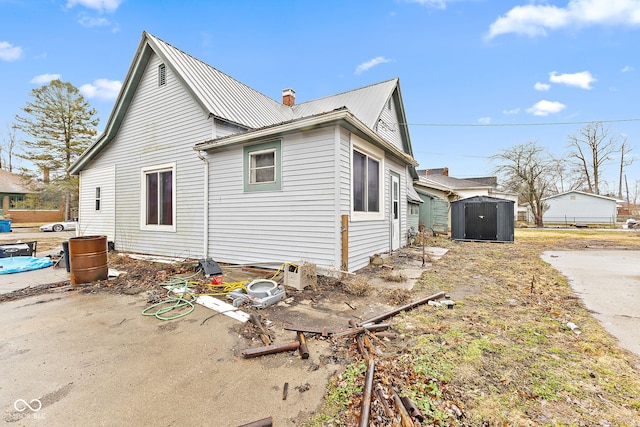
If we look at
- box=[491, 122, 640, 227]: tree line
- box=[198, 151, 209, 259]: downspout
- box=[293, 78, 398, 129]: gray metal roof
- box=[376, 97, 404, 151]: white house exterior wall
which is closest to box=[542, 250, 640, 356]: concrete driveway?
box=[293, 78, 398, 129]: gray metal roof

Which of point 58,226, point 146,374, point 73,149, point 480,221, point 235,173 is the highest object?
point 73,149

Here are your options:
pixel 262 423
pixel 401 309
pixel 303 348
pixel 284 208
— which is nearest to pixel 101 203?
pixel 284 208

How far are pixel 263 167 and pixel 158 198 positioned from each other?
436 centimetres

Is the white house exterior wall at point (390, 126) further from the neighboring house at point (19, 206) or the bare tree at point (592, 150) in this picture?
the bare tree at point (592, 150)

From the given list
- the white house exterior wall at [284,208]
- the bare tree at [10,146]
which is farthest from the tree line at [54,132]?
the white house exterior wall at [284,208]

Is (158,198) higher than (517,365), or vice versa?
(158,198)

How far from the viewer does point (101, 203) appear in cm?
983

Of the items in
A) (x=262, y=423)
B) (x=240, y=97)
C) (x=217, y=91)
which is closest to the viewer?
(x=262, y=423)

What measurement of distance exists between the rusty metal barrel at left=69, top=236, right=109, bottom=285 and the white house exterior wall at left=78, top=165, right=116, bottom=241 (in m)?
4.66

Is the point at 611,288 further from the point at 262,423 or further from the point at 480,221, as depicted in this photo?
the point at 480,221

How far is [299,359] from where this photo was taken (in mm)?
2602

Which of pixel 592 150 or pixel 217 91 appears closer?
pixel 217 91

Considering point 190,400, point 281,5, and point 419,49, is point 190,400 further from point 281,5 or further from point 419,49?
point 419,49

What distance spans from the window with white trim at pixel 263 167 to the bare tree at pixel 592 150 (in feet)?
141
